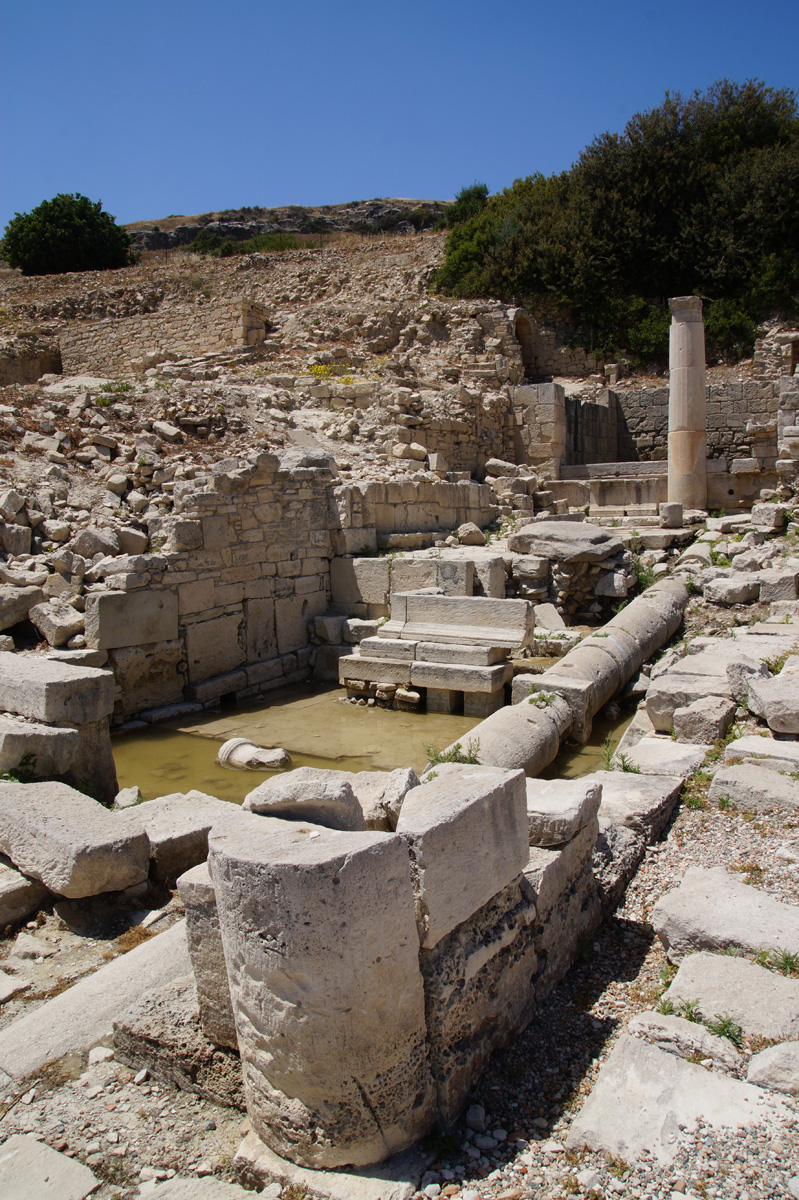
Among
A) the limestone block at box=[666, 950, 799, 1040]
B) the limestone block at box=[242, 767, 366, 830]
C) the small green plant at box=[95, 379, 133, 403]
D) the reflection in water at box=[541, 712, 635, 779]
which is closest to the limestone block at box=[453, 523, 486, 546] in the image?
the reflection in water at box=[541, 712, 635, 779]

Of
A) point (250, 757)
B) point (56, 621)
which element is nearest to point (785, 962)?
point (250, 757)

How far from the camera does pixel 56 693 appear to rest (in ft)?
16.9

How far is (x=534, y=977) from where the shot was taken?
2971 mm

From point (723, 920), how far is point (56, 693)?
416 cm

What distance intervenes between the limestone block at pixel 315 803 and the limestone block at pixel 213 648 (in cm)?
648

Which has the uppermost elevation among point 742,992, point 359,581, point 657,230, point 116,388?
point 657,230

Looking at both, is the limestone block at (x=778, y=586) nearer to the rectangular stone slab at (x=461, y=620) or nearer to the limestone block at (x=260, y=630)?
the rectangular stone slab at (x=461, y=620)

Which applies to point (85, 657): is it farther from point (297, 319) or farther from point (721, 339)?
point (721, 339)

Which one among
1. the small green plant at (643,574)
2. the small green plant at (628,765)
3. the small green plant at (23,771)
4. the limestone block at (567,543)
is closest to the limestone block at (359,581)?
the limestone block at (567,543)

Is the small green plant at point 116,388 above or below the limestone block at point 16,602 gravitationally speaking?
above

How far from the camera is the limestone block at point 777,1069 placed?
2.24m

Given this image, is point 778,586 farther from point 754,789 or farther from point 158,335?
point 158,335

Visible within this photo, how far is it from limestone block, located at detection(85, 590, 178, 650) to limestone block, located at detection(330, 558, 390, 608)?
270 cm

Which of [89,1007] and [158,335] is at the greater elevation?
[158,335]
